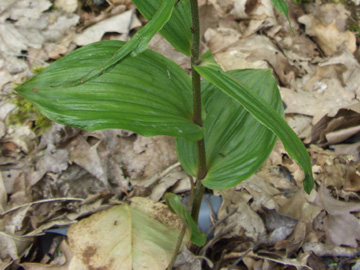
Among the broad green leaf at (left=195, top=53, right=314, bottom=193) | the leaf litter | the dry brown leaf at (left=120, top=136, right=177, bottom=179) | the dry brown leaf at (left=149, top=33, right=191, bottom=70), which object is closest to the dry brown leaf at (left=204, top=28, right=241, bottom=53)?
the leaf litter

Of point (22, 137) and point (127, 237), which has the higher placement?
point (22, 137)

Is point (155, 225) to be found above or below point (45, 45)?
below

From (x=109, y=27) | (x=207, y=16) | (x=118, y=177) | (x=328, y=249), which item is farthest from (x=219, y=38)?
(x=328, y=249)

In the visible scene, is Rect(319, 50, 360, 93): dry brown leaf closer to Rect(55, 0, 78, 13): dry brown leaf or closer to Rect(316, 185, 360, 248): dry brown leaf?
Rect(316, 185, 360, 248): dry brown leaf

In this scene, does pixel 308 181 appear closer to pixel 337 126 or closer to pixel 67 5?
pixel 337 126

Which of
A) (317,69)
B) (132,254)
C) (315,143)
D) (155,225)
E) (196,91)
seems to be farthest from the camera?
(317,69)

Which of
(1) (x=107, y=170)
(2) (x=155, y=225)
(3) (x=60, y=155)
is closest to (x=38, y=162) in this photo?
(3) (x=60, y=155)

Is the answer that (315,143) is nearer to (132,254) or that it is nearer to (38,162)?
(132,254)
